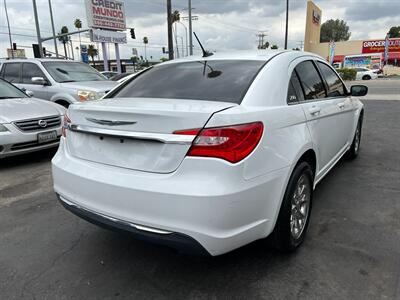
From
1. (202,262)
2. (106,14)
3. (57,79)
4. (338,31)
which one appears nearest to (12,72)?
(57,79)

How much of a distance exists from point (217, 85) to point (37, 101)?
4.72 meters

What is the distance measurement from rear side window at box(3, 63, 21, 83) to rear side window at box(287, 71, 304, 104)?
7861mm

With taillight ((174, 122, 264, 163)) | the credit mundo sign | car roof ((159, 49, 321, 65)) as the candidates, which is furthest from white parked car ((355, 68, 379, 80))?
taillight ((174, 122, 264, 163))

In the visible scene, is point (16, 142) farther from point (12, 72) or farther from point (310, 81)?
point (12, 72)

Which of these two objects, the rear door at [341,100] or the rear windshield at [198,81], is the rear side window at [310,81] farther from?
the rear windshield at [198,81]

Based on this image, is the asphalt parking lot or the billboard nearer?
the asphalt parking lot

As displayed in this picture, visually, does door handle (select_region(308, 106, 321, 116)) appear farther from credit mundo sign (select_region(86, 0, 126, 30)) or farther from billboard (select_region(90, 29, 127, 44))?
credit mundo sign (select_region(86, 0, 126, 30))

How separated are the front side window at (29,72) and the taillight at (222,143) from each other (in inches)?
277

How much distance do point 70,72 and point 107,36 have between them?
1944 centimetres

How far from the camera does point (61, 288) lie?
A: 2.44m

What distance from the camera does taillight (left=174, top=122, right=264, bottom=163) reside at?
204 centimetres

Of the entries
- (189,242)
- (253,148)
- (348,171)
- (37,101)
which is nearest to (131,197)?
(189,242)

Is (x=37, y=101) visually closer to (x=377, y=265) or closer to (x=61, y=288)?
(x=61, y=288)

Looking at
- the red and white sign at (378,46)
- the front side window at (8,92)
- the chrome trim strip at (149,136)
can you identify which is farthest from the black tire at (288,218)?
the red and white sign at (378,46)
